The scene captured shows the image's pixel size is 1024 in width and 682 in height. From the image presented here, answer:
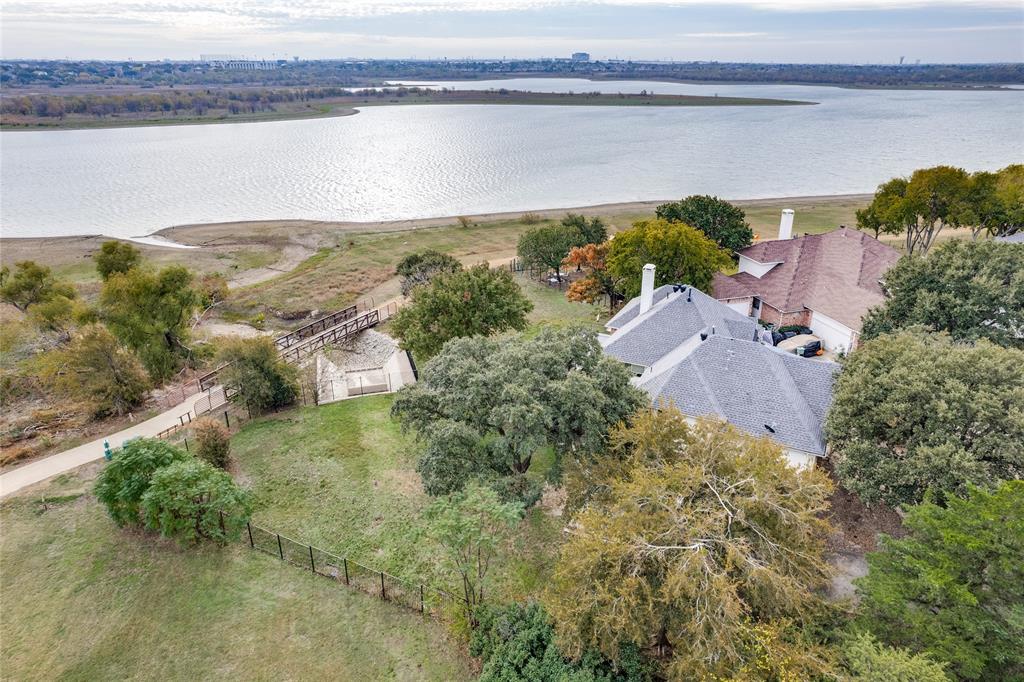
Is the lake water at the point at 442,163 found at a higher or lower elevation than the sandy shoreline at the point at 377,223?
higher

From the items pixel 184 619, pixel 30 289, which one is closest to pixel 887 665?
pixel 184 619

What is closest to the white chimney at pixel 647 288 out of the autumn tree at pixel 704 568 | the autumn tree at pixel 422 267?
the autumn tree at pixel 422 267

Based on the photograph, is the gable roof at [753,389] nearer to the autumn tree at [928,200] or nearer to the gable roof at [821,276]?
the gable roof at [821,276]

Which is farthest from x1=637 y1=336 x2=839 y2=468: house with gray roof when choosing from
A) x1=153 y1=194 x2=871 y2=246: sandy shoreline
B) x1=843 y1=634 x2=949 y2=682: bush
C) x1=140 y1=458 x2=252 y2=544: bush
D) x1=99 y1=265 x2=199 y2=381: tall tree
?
x1=153 y1=194 x2=871 y2=246: sandy shoreline

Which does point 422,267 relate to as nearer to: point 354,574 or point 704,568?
point 354,574

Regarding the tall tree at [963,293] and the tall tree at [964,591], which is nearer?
the tall tree at [964,591]

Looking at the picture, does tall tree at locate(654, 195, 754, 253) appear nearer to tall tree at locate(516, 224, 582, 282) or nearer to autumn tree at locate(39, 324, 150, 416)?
tall tree at locate(516, 224, 582, 282)
